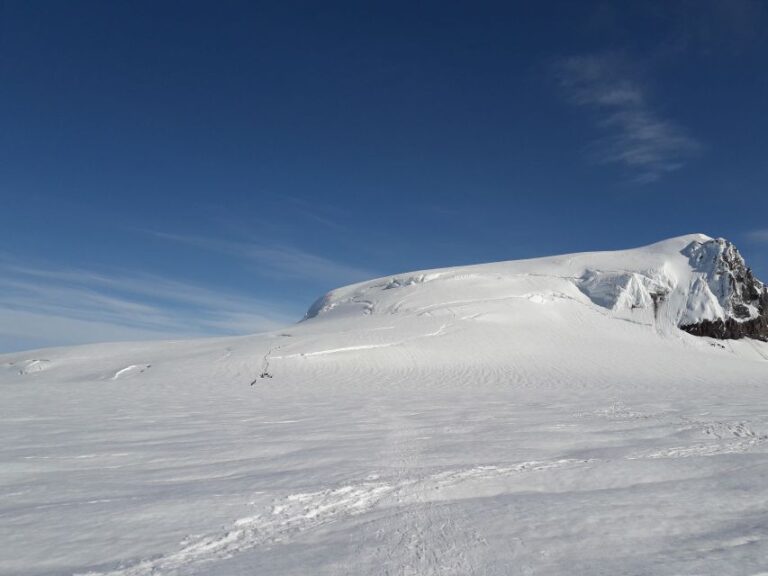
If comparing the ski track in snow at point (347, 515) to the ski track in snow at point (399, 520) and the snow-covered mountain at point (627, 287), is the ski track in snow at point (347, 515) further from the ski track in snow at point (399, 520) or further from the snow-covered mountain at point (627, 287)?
the snow-covered mountain at point (627, 287)

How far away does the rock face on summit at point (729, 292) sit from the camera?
121 feet

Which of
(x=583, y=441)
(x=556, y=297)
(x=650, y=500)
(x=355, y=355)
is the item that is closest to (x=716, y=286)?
(x=556, y=297)

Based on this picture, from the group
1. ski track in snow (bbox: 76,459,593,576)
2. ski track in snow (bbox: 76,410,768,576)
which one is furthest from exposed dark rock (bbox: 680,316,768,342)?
ski track in snow (bbox: 76,459,593,576)

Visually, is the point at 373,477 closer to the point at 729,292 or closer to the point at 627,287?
the point at 627,287

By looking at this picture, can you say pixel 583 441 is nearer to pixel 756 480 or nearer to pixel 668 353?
pixel 756 480

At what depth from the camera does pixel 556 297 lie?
33.5m

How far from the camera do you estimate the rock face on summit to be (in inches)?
1455

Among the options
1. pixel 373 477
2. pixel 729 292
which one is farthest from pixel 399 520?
pixel 729 292

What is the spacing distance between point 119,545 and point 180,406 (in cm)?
906

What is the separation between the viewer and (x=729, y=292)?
123 feet

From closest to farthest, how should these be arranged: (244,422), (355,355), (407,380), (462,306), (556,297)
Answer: (244,422), (407,380), (355,355), (462,306), (556,297)

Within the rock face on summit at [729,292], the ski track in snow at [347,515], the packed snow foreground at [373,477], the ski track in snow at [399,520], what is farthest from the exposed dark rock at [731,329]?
the ski track in snow at [347,515]

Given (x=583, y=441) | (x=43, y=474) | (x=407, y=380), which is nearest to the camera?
(x=43, y=474)

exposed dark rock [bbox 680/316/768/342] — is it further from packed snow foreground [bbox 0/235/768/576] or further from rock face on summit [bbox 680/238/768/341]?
packed snow foreground [bbox 0/235/768/576]
